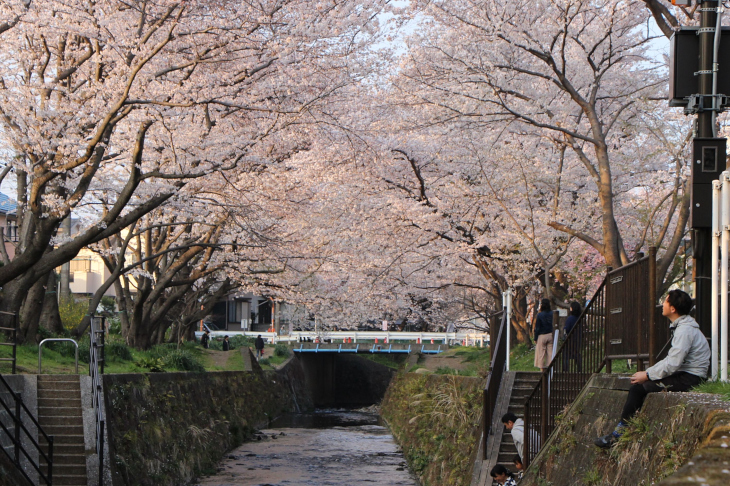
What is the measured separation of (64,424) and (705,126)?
10220mm

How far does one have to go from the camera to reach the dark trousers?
5781 millimetres

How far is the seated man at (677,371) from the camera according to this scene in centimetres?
577

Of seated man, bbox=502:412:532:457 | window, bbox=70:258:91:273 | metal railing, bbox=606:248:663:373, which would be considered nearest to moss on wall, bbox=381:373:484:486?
seated man, bbox=502:412:532:457

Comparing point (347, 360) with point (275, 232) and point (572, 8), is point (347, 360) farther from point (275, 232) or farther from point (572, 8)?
point (572, 8)

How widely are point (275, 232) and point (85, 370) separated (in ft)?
35.2

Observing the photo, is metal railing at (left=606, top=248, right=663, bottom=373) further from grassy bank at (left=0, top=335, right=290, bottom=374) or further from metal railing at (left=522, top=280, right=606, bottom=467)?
grassy bank at (left=0, top=335, right=290, bottom=374)

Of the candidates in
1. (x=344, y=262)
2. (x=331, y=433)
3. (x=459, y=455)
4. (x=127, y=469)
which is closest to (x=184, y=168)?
(x=127, y=469)

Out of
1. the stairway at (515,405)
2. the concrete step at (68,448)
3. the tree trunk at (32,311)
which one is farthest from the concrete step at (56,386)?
the stairway at (515,405)

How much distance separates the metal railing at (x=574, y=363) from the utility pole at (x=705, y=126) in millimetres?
1778

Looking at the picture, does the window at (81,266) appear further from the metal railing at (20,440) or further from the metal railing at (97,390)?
the metal railing at (20,440)

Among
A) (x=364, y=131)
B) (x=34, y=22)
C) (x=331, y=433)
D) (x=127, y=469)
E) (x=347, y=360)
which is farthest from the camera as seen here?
(x=347, y=360)

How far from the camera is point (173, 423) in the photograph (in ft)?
57.2

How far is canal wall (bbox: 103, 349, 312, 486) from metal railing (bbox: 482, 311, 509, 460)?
5.92m

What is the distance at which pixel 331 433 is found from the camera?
28.7m
